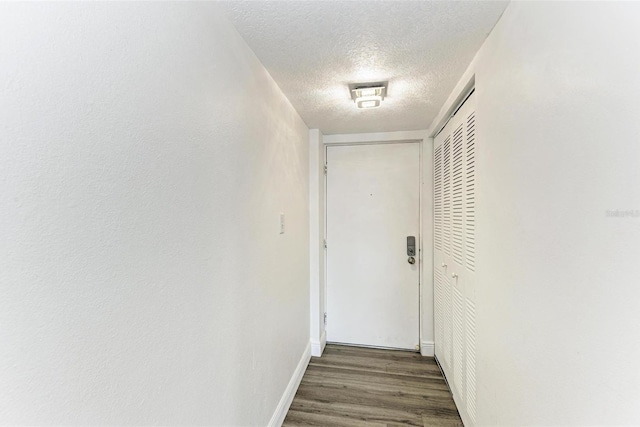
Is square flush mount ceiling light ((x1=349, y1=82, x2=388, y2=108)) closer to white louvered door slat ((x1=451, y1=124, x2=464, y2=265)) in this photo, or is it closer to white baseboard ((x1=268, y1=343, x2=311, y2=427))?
white louvered door slat ((x1=451, y1=124, x2=464, y2=265))

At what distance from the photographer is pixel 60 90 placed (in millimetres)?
542

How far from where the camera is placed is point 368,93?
70.5 inches

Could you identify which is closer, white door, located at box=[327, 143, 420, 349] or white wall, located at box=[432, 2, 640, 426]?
white wall, located at box=[432, 2, 640, 426]

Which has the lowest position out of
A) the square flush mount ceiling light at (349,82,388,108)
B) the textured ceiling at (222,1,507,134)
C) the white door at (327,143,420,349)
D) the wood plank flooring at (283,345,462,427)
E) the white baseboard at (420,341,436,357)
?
the wood plank flooring at (283,345,462,427)

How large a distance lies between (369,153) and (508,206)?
1.81m

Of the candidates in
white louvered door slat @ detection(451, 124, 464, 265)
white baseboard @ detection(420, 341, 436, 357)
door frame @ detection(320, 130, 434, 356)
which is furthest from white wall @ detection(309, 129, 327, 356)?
white louvered door slat @ detection(451, 124, 464, 265)

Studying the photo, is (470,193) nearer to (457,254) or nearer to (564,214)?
(457,254)

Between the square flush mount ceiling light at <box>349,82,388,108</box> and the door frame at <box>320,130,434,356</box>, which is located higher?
the square flush mount ceiling light at <box>349,82,388,108</box>

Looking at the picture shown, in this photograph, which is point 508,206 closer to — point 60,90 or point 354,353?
point 60,90

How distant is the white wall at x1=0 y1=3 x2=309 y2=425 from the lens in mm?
488

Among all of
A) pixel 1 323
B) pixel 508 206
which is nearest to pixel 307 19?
pixel 508 206

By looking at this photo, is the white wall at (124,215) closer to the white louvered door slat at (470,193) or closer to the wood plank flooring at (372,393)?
the wood plank flooring at (372,393)

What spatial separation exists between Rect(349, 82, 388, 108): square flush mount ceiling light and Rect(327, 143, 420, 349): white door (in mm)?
955

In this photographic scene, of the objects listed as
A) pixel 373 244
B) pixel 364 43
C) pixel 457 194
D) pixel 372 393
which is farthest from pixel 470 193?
pixel 372 393
